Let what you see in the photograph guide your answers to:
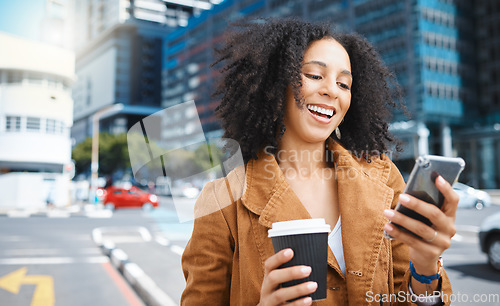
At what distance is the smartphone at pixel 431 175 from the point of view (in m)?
0.87

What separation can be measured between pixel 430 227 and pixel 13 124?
1025 cm

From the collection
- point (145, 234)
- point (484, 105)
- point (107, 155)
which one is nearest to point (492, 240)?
point (145, 234)

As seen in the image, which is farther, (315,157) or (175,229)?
(175,229)

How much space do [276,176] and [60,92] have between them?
9.12m

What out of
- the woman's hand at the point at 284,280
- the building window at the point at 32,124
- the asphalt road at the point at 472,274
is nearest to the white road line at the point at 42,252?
the building window at the point at 32,124

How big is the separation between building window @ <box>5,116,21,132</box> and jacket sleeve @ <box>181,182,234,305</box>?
9.08 meters

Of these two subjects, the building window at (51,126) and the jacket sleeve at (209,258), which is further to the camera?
the building window at (51,126)

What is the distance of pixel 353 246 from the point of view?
1274 mm

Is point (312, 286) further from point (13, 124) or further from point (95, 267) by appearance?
point (13, 124)

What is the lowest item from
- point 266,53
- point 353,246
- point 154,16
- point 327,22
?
point 353,246

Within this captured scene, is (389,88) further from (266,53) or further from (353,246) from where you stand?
(353,246)

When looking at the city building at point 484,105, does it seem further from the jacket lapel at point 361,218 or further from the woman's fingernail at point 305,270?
the woman's fingernail at point 305,270

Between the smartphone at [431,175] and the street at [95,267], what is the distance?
6.02 feet

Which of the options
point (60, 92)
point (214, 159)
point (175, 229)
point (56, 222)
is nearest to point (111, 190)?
point (56, 222)
